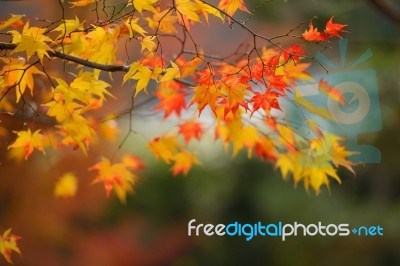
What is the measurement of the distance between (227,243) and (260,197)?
1.36 feet

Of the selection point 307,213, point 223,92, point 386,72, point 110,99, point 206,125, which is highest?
point 386,72

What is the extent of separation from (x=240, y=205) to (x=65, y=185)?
49.0 inches

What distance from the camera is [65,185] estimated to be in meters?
3.07

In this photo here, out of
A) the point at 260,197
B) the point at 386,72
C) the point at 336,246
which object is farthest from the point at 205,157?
the point at 386,72

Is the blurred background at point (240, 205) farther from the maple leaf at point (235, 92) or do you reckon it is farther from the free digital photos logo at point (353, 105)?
the maple leaf at point (235, 92)

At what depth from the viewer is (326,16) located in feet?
11.2

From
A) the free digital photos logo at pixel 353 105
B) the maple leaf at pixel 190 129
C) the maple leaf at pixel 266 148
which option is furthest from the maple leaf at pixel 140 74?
the free digital photos logo at pixel 353 105

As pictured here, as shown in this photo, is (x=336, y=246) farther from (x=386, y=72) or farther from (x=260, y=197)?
(x=386, y=72)

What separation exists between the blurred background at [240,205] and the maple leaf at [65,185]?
0.44 ft

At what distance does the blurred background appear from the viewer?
352 centimetres

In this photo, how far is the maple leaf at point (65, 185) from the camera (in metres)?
3.06

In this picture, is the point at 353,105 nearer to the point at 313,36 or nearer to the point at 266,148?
the point at 266,148

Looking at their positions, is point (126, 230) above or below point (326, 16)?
below

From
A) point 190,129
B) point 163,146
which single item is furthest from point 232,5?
point 190,129
